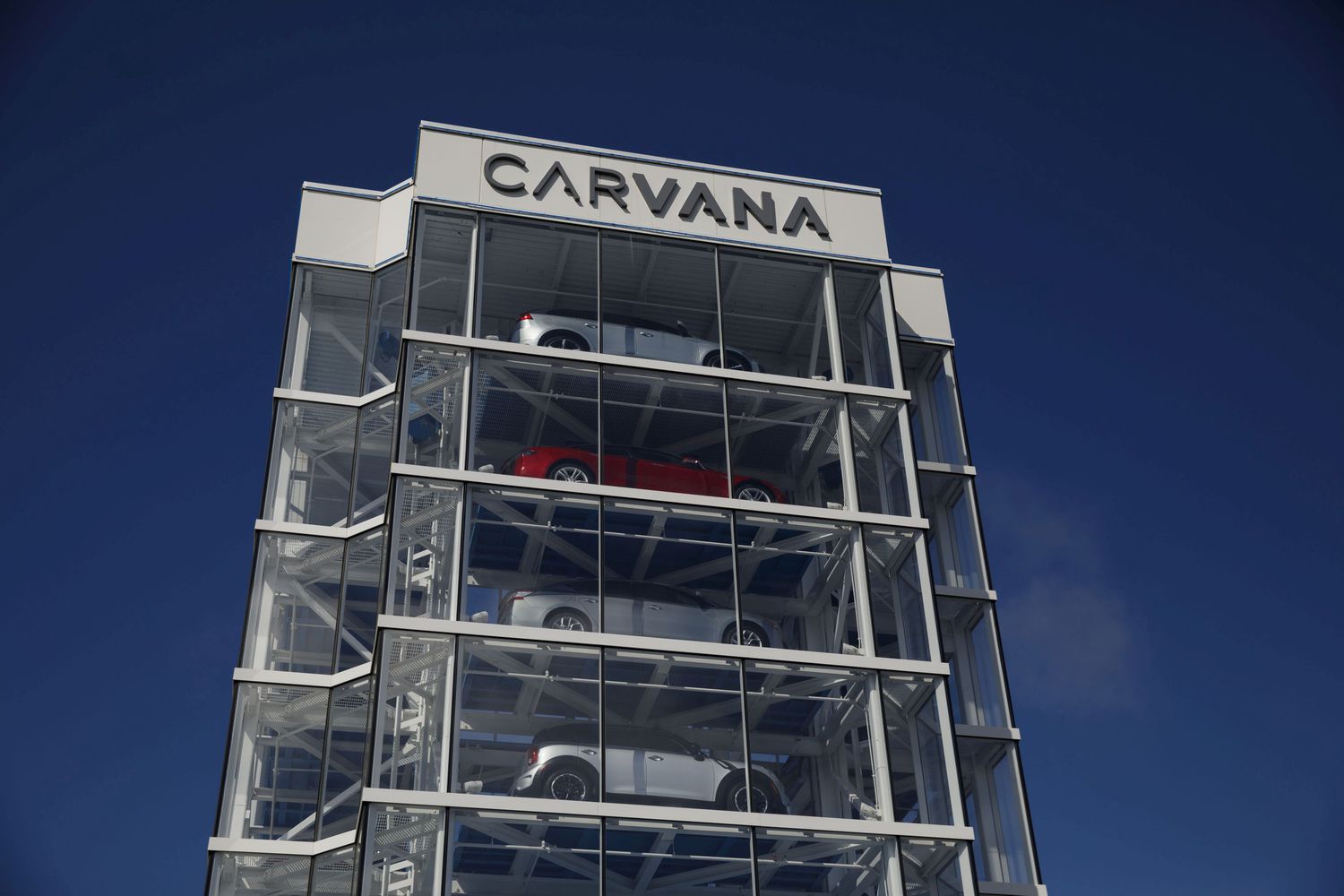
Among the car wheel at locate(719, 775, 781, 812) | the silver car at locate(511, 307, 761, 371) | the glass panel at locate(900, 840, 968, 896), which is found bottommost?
the glass panel at locate(900, 840, 968, 896)

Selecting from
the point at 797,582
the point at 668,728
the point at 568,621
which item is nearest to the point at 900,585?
the point at 797,582

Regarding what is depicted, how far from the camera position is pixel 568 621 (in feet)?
90.7

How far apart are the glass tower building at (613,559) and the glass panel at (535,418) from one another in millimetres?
90

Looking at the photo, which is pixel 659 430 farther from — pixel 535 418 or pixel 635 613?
pixel 635 613

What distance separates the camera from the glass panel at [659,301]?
31609 mm

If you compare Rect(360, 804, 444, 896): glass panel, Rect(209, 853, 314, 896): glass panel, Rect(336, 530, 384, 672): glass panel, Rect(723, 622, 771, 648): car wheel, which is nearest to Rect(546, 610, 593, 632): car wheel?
Rect(723, 622, 771, 648): car wheel

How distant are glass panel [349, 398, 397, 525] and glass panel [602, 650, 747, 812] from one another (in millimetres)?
7962

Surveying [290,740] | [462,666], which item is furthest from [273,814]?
[462,666]

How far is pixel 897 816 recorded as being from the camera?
26500mm

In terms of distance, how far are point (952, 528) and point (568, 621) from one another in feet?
35.2

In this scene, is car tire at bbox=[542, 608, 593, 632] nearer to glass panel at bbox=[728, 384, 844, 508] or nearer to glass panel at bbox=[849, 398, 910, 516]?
glass panel at bbox=[728, 384, 844, 508]

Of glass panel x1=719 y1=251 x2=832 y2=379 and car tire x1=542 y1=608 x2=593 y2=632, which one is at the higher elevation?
glass panel x1=719 y1=251 x2=832 y2=379

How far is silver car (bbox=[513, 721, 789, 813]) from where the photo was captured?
2566 cm

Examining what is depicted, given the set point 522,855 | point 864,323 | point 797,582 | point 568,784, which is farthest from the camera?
point 864,323
